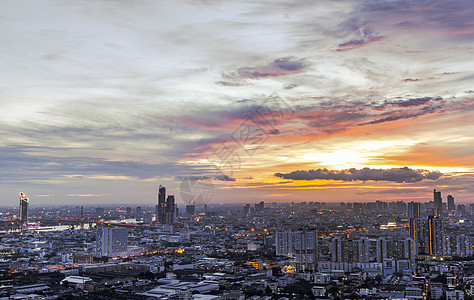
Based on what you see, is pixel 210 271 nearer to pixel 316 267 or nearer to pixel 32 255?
pixel 316 267

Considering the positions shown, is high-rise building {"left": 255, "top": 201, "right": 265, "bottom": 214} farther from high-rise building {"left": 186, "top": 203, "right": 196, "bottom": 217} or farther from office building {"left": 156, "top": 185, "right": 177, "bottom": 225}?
office building {"left": 156, "top": 185, "right": 177, "bottom": 225}

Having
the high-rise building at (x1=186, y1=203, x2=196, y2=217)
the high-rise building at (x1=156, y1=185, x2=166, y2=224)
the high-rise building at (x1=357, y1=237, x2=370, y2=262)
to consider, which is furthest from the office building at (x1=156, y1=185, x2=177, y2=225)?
the high-rise building at (x1=357, y1=237, x2=370, y2=262)

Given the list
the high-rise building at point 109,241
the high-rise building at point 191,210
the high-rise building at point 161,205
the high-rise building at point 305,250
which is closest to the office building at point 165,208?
the high-rise building at point 161,205

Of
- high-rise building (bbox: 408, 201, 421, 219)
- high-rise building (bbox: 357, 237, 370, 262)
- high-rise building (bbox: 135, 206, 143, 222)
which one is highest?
high-rise building (bbox: 408, 201, 421, 219)

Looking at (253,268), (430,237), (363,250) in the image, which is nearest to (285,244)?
(363,250)

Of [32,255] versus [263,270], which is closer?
[263,270]

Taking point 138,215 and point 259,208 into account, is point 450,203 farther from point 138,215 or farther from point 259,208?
point 138,215

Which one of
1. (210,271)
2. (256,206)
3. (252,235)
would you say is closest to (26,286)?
(210,271)

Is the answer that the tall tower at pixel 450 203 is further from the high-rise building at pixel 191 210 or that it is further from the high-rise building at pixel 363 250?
the high-rise building at pixel 363 250
